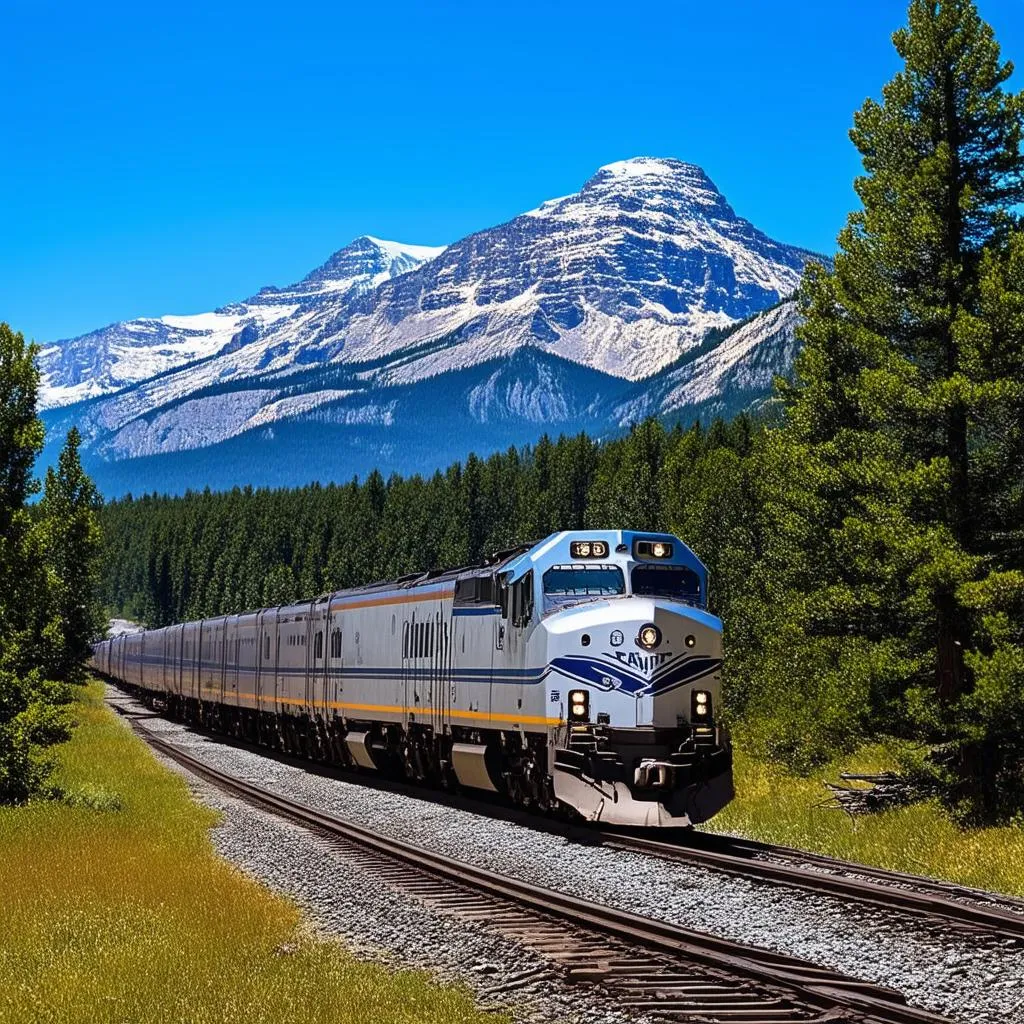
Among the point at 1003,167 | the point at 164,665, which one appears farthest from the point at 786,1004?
the point at 164,665

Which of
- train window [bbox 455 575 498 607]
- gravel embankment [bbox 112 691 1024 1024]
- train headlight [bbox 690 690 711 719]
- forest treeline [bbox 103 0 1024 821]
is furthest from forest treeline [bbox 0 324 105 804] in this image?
forest treeline [bbox 103 0 1024 821]

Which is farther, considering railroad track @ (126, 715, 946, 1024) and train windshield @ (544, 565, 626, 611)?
train windshield @ (544, 565, 626, 611)

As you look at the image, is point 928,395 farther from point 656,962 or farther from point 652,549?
point 656,962

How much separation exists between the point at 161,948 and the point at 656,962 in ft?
15.8

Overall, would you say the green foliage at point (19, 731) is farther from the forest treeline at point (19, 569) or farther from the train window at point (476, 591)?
the train window at point (476, 591)

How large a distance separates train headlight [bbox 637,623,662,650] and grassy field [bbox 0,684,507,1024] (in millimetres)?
7325

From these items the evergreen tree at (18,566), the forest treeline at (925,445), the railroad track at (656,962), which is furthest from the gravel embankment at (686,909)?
the forest treeline at (925,445)

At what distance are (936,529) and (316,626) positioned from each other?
22.7 m

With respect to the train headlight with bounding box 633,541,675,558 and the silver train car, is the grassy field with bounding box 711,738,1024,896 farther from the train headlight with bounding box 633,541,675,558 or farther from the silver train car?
the train headlight with bounding box 633,541,675,558

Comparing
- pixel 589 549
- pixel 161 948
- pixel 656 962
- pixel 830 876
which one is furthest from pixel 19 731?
pixel 656 962

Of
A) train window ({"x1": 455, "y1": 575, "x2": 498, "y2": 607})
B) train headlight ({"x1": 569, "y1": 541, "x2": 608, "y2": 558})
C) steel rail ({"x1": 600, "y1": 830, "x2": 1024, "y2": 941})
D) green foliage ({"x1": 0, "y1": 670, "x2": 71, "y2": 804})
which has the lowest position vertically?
steel rail ({"x1": 600, "y1": 830, "x2": 1024, "y2": 941})

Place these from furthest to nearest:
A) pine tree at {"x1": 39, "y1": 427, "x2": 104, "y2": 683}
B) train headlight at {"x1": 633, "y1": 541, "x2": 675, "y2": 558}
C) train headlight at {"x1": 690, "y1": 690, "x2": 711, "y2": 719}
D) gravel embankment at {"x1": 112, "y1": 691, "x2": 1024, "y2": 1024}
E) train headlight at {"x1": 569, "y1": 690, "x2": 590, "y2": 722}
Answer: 1. pine tree at {"x1": 39, "y1": 427, "x2": 104, "y2": 683}
2. train headlight at {"x1": 633, "y1": 541, "x2": 675, "y2": 558}
3. train headlight at {"x1": 690, "y1": 690, "x2": 711, "y2": 719}
4. train headlight at {"x1": 569, "y1": 690, "x2": 590, "y2": 722}
5. gravel embankment at {"x1": 112, "y1": 691, "x2": 1024, "y2": 1024}

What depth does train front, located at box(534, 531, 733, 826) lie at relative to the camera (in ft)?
68.9

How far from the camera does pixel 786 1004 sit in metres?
10.8
